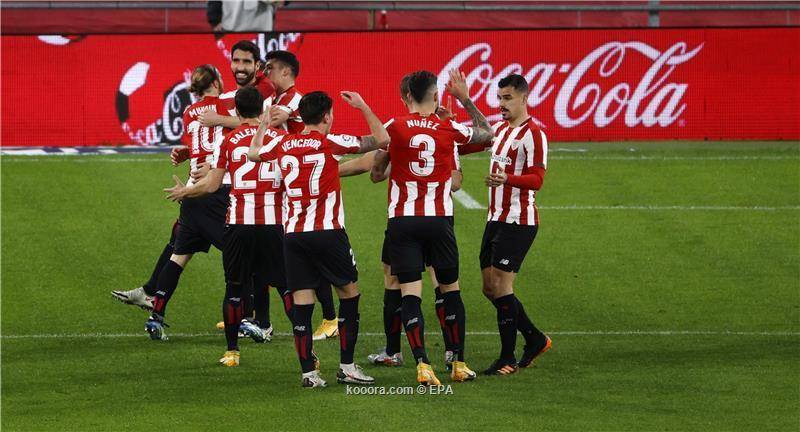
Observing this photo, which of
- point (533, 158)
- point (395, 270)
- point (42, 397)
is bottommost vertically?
point (42, 397)

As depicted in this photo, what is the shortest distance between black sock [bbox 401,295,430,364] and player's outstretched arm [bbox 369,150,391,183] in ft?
2.94

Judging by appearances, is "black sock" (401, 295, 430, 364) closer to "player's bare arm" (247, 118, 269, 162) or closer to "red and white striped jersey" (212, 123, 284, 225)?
"red and white striped jersey" (212, 123, 284, 225)

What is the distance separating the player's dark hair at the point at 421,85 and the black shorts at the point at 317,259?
110 centimetres

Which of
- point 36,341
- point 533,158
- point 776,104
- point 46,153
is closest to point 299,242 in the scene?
point 533,158

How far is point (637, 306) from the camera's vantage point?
13.9 meters

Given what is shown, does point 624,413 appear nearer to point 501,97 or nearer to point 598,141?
point 501,97

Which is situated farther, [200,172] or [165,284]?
[165,284]

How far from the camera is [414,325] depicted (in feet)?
34.1

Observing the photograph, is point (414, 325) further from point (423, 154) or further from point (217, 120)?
point (217, 120)

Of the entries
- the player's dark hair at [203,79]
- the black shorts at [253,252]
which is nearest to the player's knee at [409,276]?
the black shorts at [253,252]

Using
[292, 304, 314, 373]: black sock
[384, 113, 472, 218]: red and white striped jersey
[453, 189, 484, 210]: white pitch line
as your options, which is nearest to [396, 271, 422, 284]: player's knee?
[384, 113, 472, 218]: red and white striped jersey

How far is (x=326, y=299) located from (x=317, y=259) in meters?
1.41

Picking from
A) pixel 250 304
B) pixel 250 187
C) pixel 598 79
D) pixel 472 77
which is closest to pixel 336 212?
pixel 250 187

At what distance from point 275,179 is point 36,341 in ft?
9.43
